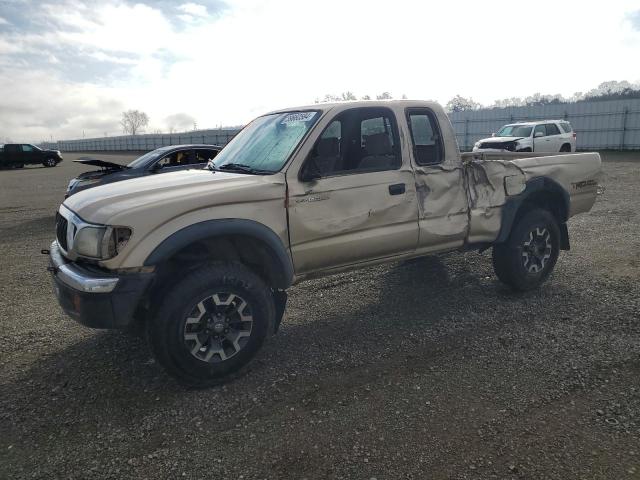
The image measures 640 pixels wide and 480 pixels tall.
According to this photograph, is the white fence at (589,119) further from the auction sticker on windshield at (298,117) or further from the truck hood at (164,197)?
the truck hood at (164,197)

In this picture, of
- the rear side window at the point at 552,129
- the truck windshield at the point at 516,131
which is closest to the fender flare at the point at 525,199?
the truck windshield at the point at 516,131

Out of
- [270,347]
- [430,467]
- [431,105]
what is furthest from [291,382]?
[431,105]

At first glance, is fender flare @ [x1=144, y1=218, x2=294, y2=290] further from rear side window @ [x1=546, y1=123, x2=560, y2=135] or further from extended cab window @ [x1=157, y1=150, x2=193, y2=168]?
rear side window @ [x1=546, y1=123, x2=560, y2=135]

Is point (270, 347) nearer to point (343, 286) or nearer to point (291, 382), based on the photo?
point (291, 382)

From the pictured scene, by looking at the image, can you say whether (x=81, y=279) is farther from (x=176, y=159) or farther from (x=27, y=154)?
(x=27, y=154)

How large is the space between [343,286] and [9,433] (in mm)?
3363

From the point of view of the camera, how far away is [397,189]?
3.94 meters

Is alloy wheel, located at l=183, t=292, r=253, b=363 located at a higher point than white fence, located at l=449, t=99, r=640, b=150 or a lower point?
lower

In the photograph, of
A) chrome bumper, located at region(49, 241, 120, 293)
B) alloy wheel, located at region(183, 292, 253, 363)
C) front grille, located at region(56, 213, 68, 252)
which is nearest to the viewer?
chrome bumper, located at region(49, 241, 120, 293)

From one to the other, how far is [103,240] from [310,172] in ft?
4.95

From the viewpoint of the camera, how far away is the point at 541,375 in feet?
10.9

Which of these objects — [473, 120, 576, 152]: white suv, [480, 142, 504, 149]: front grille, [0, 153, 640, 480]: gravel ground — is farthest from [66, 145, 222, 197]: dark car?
[480, 142, 504, 149]: front grille

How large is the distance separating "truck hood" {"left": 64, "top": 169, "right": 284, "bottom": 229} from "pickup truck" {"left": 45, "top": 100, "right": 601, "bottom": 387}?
1 cm

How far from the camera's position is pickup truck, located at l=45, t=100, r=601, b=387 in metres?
3.04
